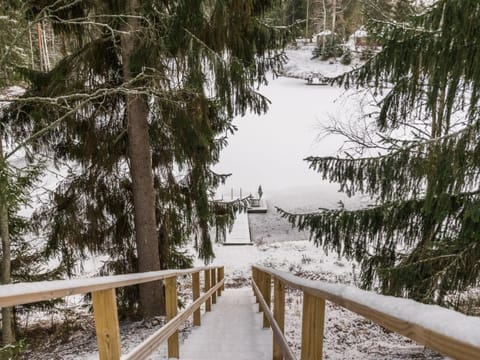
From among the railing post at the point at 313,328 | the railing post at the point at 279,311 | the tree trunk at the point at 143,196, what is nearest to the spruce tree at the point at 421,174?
the railing post at the point at 279,311

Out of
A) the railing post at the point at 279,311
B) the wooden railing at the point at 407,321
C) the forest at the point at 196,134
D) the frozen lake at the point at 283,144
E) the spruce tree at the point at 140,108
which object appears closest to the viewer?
the wooden railing at the point at 407,321

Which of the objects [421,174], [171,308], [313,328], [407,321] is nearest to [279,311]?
[171,308]

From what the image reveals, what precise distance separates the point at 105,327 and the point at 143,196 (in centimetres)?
397

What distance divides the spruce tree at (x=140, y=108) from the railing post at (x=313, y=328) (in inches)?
123

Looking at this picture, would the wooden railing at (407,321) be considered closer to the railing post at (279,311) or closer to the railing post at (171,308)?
the railing post at (279,311)

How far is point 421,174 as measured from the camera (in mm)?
3389

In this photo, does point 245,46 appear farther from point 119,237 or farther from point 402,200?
point 119,237

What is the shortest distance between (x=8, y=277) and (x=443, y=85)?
20.9 ft

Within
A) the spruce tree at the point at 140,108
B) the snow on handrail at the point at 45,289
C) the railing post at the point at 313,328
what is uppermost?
the spruce tree at the point at 140,108

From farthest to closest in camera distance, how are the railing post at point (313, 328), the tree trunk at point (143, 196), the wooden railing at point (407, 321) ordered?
the tree trunk at point (143, 196)
the railing post at point (313, 328)
the wooden railing at point (407, 321)

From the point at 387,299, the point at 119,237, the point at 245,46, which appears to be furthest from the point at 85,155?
the point at 387,299

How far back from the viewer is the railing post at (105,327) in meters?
1.54

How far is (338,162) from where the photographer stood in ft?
15.1

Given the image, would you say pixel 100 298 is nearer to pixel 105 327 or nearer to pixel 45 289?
pixel 105 327
